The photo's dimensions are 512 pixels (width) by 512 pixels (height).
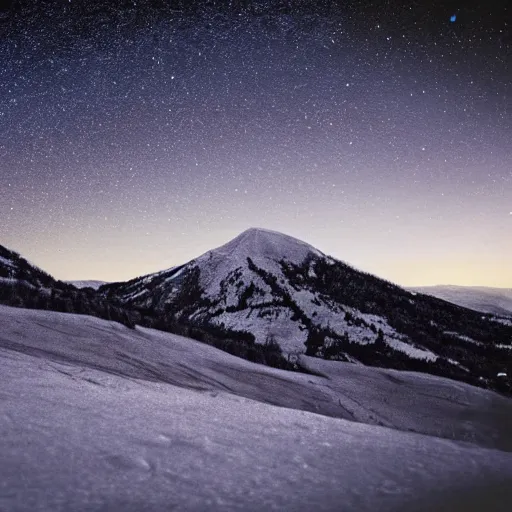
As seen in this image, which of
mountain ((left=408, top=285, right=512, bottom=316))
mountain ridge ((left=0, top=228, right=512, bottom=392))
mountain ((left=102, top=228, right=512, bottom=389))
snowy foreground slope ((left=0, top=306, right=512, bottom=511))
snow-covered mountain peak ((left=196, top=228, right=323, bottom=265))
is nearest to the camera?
snowy foreground slope ((left=0, top=306, right=512, bottom=511))

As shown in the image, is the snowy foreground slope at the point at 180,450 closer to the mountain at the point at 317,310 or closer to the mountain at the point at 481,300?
the mountain at the point at 317,310

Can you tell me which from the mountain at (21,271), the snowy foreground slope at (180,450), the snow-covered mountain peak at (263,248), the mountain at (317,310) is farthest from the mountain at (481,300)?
the snowy foreground slope at (180,450)

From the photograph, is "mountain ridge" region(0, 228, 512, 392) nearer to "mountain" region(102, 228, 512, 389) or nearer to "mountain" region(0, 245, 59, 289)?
"mountain" region(102, 228, 512, 389)

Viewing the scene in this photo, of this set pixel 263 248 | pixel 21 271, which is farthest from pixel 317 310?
pixel 21 271

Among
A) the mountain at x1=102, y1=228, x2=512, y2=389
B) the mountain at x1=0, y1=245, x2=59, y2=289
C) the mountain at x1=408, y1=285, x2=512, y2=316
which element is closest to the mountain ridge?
the mountain at x1=102, y1=228, x2=512, y2=389

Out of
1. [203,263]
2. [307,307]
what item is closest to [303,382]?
[307,307]
